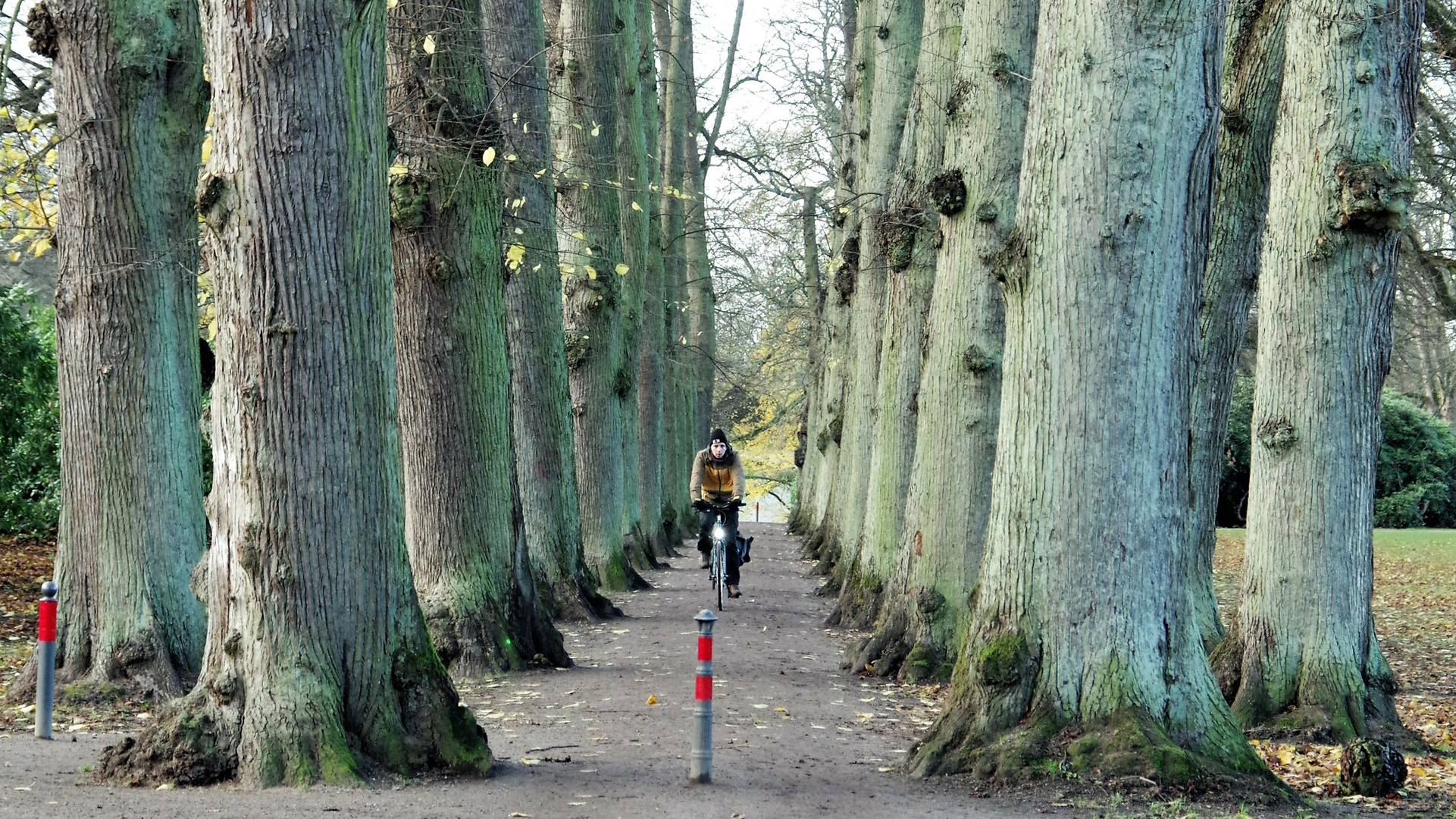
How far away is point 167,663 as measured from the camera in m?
9.30

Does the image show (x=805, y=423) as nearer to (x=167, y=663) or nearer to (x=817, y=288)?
(x=817, y=288)

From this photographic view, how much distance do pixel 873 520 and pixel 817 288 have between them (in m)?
20.0

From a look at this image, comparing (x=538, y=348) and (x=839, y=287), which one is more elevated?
(x=839, y=287)

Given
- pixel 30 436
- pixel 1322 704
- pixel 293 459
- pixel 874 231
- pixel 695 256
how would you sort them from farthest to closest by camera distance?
pixel 695 256 < pixel 30 436 < pixel 874 231 < pixel 1322 704 < pixel 293 459

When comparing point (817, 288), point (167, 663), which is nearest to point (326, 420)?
point (167, 663)

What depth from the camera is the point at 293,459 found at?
6.63 meters

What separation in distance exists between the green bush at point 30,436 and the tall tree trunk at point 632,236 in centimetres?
822

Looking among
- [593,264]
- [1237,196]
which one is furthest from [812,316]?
[1237,196]

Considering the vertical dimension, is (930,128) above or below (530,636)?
above

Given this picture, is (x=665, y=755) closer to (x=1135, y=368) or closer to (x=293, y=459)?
(x=293, y=459)

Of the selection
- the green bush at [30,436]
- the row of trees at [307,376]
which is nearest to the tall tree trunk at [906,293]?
the row of trees at [307,376]

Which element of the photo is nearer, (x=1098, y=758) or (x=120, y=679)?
(x=1098, y=758)

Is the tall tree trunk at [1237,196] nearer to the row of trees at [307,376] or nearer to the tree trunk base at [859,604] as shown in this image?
the tree trunk base at [859,604]

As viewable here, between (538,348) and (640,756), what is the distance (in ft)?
25.4
